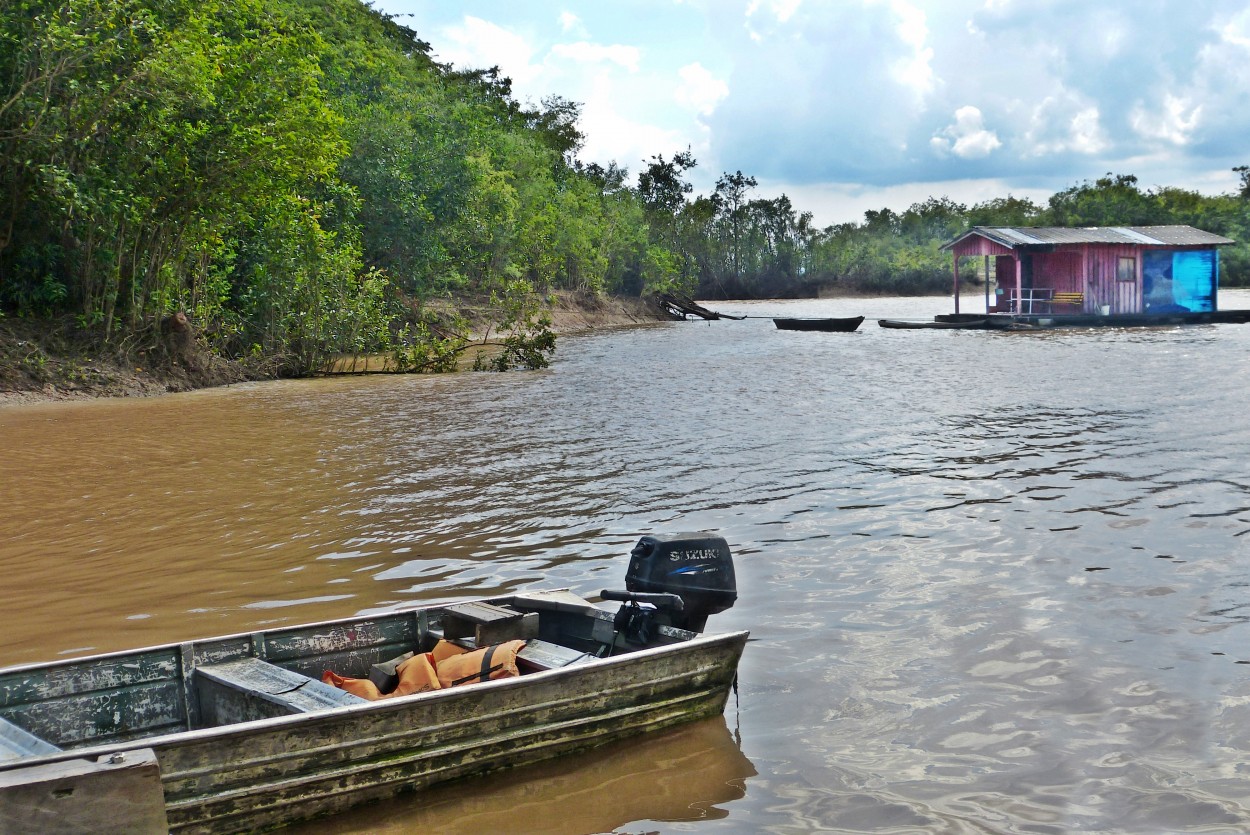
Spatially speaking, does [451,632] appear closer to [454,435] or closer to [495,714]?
[495,714]

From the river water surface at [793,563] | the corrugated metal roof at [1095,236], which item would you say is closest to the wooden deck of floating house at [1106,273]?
the corrugated metal roof at [1095,236]

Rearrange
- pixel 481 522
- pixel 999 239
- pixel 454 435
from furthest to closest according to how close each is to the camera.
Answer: pixel 999 239
pixel 454 435
pixel 481 522

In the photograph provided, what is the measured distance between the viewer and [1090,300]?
3909cm

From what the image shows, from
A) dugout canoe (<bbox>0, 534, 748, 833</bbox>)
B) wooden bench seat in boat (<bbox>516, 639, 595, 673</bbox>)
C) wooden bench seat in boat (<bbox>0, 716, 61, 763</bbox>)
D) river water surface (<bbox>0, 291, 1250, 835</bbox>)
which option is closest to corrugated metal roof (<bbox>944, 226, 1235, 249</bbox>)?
river water surface (<bbox>0, 291, 1250, 835</bbox>)

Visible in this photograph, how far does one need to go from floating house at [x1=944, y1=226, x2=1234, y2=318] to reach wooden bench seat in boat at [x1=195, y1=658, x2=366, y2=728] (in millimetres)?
35928

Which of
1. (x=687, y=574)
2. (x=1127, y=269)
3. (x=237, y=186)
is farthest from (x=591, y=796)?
(x=1127, y=269)

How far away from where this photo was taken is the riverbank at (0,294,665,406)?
71.0 ft

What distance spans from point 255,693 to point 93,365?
20.0 metres

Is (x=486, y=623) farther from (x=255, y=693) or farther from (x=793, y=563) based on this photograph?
(x=793, y=563)

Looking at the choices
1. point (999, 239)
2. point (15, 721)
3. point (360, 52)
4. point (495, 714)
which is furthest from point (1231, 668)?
point (360, 52)

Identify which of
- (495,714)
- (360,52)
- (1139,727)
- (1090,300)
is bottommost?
(1139,727)

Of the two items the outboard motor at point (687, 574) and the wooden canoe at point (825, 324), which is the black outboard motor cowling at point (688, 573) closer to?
the outboard motor at point (687, 574)

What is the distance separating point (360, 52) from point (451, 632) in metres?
43.1

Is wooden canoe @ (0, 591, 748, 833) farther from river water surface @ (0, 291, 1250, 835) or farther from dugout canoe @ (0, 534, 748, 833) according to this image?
river water surface @ (0, 291, 1250, 835)
